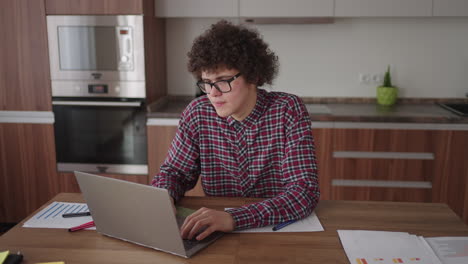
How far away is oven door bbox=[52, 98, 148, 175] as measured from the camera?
9.70 feet

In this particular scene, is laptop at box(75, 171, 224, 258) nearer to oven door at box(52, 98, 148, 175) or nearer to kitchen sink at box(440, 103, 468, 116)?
oven door at box(52, 98, 148, 175)

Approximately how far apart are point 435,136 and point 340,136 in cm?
59

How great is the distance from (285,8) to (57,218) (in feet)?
6.91

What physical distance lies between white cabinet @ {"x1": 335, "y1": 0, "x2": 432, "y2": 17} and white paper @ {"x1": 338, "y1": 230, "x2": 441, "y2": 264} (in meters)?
2.00

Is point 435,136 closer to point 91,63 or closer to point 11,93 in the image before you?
point 91,63

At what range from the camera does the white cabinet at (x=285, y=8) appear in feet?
9.66

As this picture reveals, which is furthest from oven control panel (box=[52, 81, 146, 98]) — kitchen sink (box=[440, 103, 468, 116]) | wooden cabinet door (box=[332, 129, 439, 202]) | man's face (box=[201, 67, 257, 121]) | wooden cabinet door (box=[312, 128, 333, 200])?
kitchen sink (box=[440, 103, 468, 116])

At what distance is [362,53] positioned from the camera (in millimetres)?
3303

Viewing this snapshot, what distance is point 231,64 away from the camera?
1520mm

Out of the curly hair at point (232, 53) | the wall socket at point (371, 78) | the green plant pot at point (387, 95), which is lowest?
the green plant pot at point (387, 95)

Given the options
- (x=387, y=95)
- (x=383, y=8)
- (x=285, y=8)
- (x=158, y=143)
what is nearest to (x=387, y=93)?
(x=387, y=95)

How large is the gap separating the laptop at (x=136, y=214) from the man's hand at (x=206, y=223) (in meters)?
0.02

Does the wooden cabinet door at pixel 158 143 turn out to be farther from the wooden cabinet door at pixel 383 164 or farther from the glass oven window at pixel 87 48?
the wooden cabinet door at pixel 383 164

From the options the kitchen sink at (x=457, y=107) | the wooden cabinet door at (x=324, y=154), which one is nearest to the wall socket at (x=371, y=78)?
the kitchen sink at (x=457, y=107)
